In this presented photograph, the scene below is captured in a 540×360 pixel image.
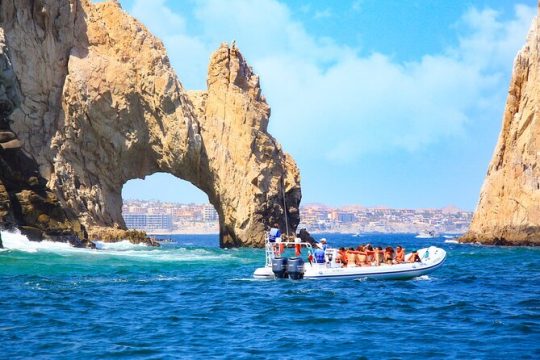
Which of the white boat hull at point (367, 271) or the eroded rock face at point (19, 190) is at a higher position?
the eroded rock face at point (19, 190)

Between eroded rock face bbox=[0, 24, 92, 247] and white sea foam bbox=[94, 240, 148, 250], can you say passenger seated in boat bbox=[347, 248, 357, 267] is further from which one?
white sea foam bbox=[94, 240, 148, 250]

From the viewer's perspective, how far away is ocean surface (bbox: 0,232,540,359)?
16094 mm

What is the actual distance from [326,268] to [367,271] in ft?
5.17

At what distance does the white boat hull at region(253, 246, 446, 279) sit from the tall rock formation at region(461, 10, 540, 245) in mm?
39770

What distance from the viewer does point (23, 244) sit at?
4497cm

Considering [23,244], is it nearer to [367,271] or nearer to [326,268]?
[326,268]

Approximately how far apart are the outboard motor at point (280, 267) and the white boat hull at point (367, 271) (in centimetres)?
48

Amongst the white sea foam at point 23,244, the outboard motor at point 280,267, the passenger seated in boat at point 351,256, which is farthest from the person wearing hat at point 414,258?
the white sea foam at point 23,244

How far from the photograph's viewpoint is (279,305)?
22.8 m

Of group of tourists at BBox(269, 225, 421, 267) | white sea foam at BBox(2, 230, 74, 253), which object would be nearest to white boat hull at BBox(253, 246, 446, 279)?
group of tourists at BBox(269, 225, 421, 267)

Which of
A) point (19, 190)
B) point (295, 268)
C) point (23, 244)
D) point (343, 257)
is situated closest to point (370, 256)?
→ point (343, 257)

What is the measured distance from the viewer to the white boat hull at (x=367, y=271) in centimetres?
2972

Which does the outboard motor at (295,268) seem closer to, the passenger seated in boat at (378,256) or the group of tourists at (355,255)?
the group of tourists at (355,255)

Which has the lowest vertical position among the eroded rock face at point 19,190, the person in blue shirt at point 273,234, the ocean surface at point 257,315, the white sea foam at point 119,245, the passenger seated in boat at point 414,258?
the ocean surface at point 257,315
